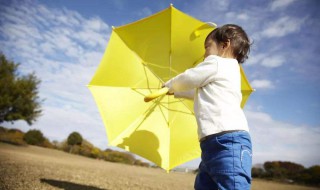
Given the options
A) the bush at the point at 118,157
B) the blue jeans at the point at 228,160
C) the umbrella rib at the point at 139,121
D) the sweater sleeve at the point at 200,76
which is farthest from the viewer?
the bush at the point at 118,157

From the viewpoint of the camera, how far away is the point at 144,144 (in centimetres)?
471

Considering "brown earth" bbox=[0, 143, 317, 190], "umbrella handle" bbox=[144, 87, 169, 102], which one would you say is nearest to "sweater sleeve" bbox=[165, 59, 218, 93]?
"umbrella handle" bbox=[144, 87, 169, 102]

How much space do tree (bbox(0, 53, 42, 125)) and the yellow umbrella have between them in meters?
19.5

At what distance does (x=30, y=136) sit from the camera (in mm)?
24484

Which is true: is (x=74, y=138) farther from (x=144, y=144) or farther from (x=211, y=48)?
(x=211, y=48)

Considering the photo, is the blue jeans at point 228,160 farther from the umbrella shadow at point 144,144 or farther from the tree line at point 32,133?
the tree line at point 32,133

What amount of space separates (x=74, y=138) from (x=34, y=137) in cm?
388

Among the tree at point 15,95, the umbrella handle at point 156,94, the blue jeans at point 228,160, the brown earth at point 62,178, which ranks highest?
the tree at point 15,95

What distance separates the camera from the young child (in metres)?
2.14

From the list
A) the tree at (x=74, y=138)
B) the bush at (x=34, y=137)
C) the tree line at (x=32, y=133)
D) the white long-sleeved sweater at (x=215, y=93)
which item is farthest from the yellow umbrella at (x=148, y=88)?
the tree at (x=74, y=138)

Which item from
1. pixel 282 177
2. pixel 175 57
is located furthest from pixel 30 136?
pixel 175 57

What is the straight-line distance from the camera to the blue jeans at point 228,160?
208cm

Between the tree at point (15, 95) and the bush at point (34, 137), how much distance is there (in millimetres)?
2323

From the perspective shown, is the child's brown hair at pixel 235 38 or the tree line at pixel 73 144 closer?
the child's brown hair at pixel 235 38
